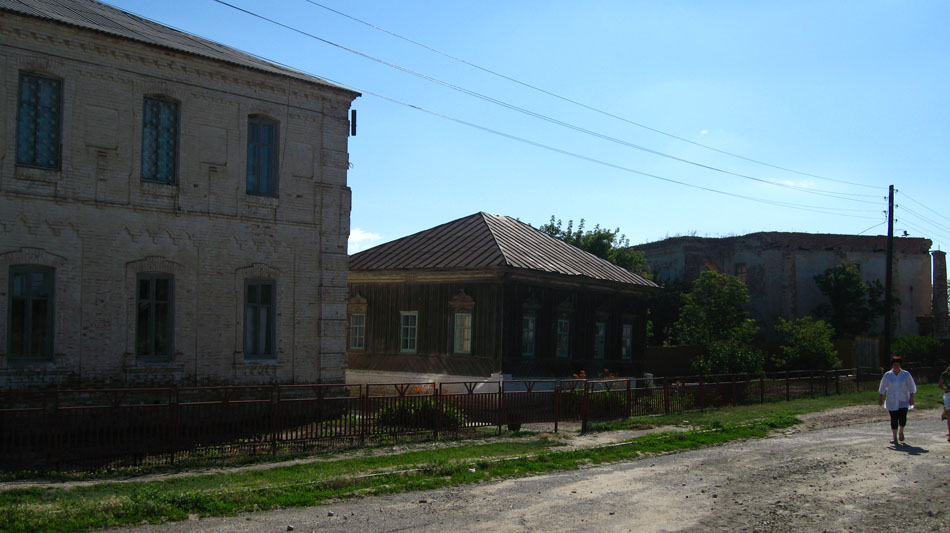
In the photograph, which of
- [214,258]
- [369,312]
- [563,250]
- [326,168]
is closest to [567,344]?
[563,250]

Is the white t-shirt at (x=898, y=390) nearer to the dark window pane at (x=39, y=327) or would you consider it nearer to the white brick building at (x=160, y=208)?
the white brick building at (x=160, y=208)

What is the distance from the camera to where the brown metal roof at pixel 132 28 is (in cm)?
1572

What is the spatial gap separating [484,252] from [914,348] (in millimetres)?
27770

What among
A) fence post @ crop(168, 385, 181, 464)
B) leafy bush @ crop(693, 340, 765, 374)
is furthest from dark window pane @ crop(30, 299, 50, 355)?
leafy bush @ crop(693, 340, 765, 374)

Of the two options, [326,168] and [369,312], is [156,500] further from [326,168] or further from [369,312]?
[369,312]

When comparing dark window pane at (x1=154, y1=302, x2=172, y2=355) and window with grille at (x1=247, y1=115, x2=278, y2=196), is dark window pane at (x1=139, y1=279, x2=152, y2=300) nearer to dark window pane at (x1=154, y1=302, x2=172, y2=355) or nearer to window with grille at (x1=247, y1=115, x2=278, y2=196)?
dark window pane at (x1=154, y1=302, x2=172, y2=355)

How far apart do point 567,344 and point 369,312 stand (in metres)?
6.73

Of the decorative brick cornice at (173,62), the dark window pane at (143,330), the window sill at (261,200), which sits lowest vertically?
the dark window pane at (143,330)

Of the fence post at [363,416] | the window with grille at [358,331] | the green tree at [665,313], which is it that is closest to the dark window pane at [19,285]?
the fence post at [363,416]

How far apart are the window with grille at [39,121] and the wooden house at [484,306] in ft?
38.4

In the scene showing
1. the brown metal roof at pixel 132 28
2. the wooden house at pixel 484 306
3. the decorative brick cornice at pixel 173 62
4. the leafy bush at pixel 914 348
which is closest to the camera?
the decorative brick cornice at pixel 173 62

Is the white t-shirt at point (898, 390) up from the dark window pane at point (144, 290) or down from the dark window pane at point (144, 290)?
down

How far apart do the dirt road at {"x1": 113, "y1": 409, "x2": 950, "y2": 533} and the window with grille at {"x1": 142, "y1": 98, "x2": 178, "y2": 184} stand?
995 cm

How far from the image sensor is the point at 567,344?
87.6ft
